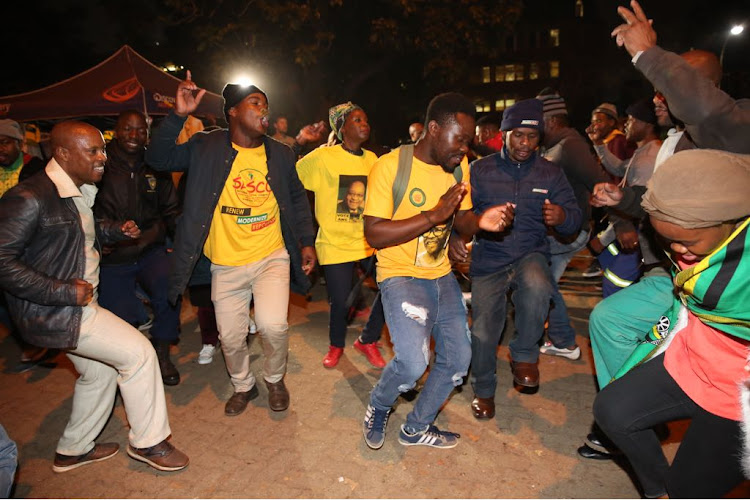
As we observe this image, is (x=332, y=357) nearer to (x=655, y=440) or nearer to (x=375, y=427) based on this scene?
(x=375, y=427)

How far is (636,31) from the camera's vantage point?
2736 mm

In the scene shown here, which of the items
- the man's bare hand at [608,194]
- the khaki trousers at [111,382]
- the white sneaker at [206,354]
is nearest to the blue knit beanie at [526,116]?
the man's bare hand at [608,194]

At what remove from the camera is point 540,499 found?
2.81m

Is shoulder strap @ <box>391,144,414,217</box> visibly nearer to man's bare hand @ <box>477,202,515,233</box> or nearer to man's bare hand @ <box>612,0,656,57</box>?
man's bare hand @ <box>477,202,515,233</box>

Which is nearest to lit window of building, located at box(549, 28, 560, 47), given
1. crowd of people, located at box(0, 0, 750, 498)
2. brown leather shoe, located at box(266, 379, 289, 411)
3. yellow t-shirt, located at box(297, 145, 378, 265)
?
crowd of people, located at box(0, 0, 750, 498)

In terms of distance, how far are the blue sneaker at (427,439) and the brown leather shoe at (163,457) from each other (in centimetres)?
156

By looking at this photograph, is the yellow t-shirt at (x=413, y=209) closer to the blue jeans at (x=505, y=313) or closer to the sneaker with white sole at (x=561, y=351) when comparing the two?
the blue jeans at (x=505, y=313)

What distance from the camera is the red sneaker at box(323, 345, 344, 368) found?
4.67m

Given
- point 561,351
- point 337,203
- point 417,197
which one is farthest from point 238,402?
point 561,351

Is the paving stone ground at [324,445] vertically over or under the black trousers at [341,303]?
under

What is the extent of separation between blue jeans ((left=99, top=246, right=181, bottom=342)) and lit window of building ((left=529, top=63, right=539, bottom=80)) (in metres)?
70.8

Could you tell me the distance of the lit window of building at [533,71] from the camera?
214 feet

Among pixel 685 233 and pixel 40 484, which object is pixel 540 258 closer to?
pixel 685 233

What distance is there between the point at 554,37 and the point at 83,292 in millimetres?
73640
